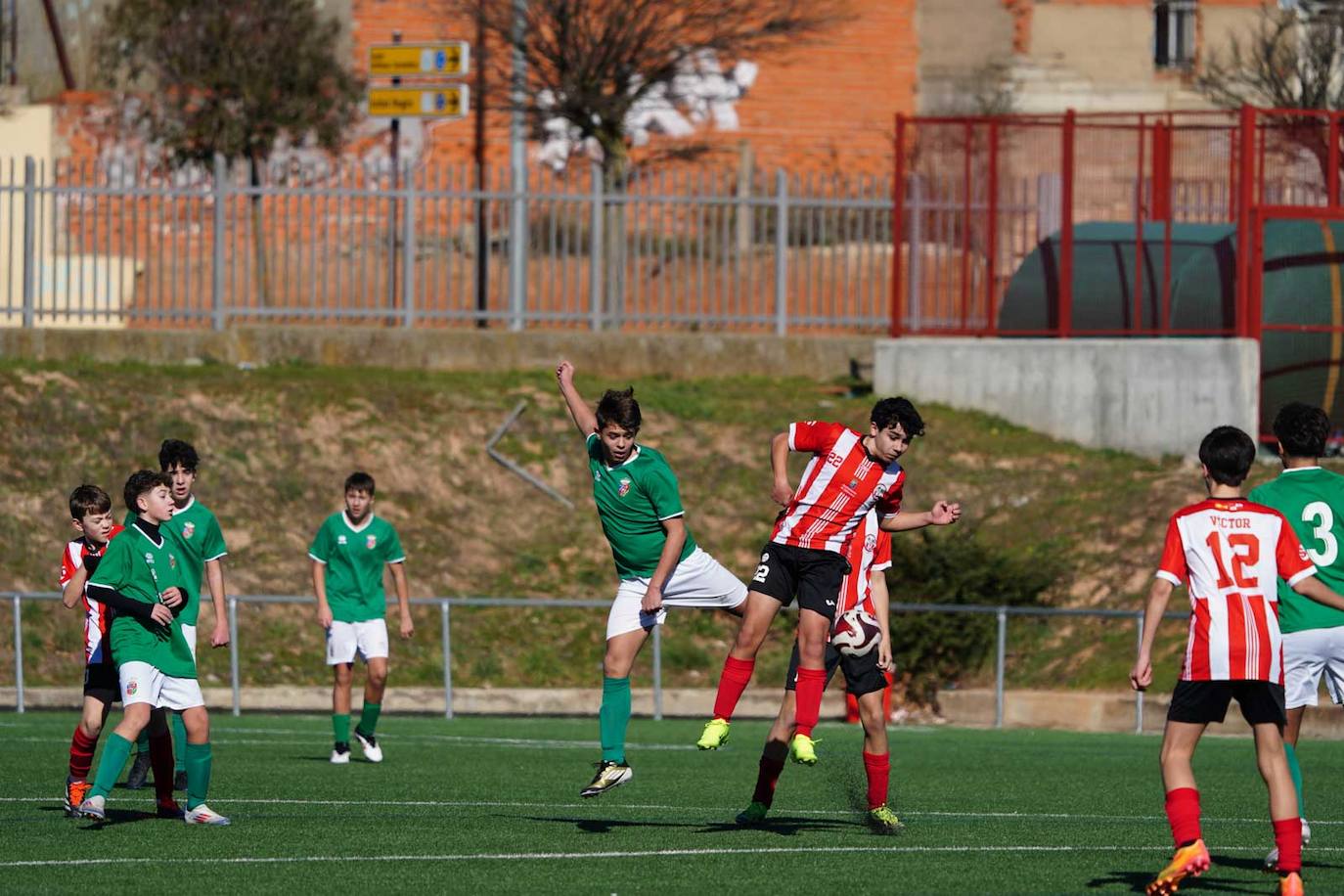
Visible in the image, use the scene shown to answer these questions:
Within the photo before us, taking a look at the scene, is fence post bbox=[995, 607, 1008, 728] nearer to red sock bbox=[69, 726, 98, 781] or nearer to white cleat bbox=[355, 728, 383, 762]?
white cleat bbox=[355, 728, 383, 762]

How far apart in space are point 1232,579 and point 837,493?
8.74 ft

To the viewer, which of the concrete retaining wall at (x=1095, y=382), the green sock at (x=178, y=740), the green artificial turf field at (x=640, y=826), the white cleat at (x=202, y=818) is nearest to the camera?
the green artificial turf field at (x=640, y=826)

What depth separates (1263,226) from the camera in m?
25.1

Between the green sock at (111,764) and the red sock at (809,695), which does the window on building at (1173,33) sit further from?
the green sock at (111,764)

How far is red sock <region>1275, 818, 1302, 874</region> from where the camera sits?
860 cm

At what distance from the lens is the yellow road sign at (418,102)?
99.0 feet

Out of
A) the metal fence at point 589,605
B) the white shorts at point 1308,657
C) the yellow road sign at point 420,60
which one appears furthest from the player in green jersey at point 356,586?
the yellow road sign at point 420,60

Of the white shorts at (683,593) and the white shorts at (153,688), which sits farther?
the white shorts at (683,593)

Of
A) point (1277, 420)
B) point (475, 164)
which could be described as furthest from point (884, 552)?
point (475, 164)

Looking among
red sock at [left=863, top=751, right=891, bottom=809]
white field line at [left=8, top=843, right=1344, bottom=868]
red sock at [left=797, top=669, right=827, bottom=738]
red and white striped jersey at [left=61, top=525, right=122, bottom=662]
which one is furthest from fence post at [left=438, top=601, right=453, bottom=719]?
white field line at [left=8, top=843, right=1344, bottom=868]

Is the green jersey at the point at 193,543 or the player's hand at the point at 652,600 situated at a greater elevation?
the green jersey at the point at 193,543

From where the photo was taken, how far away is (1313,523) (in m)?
10.4

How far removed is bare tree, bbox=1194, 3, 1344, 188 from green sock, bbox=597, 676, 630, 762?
2762 centimetres

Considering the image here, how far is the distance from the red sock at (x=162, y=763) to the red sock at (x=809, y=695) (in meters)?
3.38
